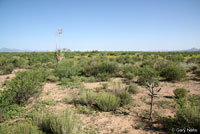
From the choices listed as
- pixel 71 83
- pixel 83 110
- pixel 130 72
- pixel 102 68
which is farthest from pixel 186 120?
pixel 102 68

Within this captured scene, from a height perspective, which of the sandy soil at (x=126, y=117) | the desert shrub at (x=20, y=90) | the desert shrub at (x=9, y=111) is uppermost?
the desert shrub at (x=20, y=90)

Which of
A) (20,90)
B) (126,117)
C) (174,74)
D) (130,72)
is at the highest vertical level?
(174,74)

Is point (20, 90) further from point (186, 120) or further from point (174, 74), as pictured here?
point (174, 74)

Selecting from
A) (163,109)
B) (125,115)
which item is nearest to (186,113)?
(163,109)

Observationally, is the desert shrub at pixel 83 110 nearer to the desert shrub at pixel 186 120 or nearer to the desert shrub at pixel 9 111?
the desert shrub at pixel 9 111

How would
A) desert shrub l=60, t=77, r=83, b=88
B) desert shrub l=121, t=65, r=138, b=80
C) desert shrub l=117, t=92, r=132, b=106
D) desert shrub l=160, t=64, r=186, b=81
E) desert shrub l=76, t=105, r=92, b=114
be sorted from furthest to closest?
desert shrub l=121, t=65, r=138, b=80, desert shrub l=160, t=64, r=186, b=81, desert shrub l=60, t=77, r=83, b=88, desert shrub l=117, t=92, r=132, b=106, desert shrub l=76, t=105, r=92, b=114

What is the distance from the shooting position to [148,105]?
20.3 ft

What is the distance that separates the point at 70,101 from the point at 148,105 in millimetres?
4171

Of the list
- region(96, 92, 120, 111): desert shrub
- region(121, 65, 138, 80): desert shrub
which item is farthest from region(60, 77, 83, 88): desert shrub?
region(121, 65, 138, 80): desert shrub

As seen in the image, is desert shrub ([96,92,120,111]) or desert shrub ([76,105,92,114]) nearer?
desert shrub ([76,105,92,114])

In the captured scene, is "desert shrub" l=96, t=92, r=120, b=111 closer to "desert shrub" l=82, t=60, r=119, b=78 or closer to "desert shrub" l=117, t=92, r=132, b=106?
"desert shrub" l=117, t=92, r=132, b=106

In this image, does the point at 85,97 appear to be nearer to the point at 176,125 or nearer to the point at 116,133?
the point at 116,133

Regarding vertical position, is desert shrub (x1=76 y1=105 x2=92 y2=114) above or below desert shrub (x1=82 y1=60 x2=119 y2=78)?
below

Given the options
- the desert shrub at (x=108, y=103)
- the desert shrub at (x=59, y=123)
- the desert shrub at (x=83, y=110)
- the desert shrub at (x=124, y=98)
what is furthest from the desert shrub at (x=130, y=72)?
the desert shrub at (x=59, y=123)
